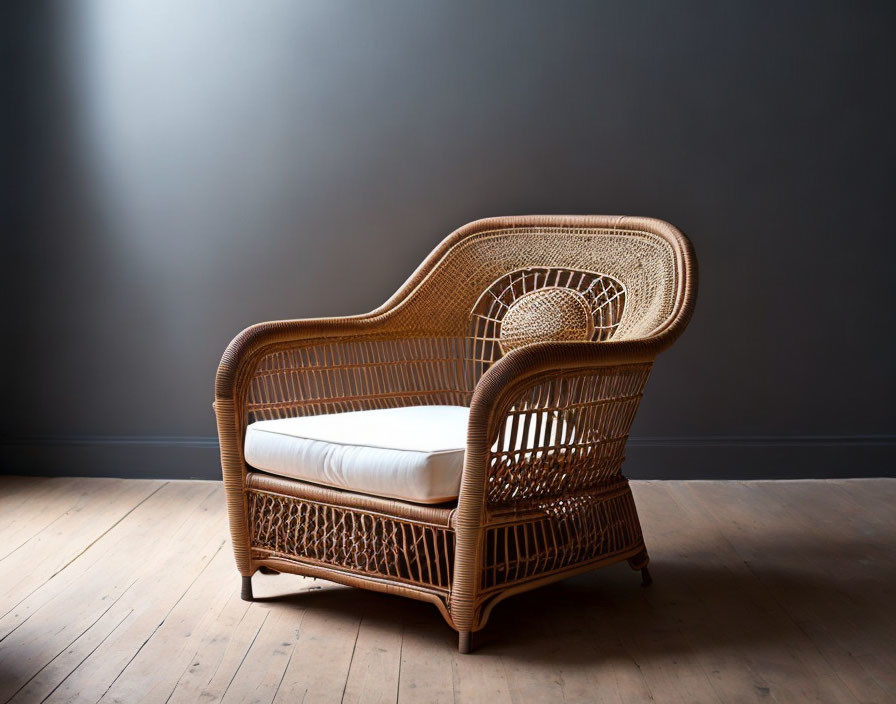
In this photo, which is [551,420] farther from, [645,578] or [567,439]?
[645,578]

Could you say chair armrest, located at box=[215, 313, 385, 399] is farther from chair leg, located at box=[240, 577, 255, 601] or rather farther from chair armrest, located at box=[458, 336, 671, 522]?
chair armrest, located at box=[458, 336, 671, 522]

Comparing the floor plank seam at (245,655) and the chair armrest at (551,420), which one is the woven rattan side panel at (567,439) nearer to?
the chair armrest at (551,420)

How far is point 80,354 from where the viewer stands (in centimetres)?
305

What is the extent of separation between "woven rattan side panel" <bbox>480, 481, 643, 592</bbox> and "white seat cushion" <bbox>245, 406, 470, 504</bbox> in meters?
0.15

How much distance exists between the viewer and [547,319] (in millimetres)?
2248

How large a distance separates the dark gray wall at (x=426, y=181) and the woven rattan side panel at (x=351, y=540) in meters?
1.09

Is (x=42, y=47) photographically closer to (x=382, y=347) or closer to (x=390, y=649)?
(x=382, y=347)

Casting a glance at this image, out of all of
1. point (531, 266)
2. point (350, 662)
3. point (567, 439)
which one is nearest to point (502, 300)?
point (531, 266)

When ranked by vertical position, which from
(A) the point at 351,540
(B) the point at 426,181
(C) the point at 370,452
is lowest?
(A) the point at 351,540

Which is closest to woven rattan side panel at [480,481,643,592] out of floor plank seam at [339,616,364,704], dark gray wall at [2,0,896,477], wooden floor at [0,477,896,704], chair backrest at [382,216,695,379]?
wooden floor at [0,477,896,704]

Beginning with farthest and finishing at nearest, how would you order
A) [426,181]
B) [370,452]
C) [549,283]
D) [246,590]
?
[426,181] → [549,283] → [246,590] → [370,452]

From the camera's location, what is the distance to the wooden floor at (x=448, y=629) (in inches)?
62.9

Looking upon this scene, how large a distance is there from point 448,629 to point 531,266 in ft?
3.06

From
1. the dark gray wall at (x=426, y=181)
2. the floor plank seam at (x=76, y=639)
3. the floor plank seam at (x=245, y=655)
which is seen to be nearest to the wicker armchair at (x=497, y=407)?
the floor plank seam at (x=245, y=655)
